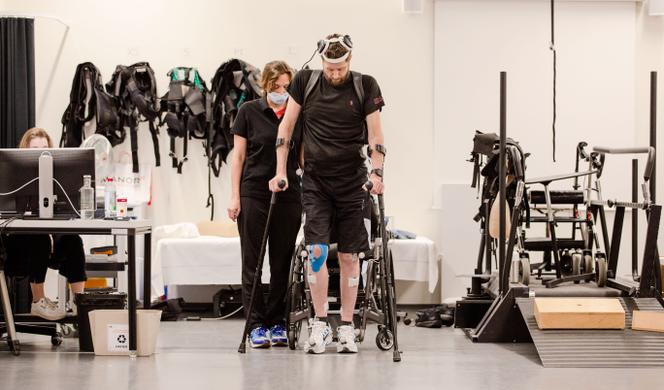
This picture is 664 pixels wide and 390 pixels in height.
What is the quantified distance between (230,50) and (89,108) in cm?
132

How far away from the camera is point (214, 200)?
324 inches

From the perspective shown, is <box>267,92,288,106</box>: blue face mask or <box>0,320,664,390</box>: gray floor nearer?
<box>0,320,664,390</box>: gray floor

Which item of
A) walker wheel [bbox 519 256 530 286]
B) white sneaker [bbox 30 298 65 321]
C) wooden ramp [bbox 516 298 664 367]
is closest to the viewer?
wooden ramp [bbox 516 298 664 367]

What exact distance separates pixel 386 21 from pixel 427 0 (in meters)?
0.40

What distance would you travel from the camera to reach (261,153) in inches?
211

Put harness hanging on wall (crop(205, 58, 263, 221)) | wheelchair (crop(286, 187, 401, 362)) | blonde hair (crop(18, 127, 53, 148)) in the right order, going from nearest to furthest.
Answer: wheelchair (crop(286, 187, 401, 362))
blonde hair (crop(18, 127, 53, 148))
harness hanging on wall (crop(205, 58, 263, 221))

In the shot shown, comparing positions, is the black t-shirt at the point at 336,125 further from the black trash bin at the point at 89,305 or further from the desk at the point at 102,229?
the black trash bin at the point at 89,305

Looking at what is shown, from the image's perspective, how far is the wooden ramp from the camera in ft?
15.7

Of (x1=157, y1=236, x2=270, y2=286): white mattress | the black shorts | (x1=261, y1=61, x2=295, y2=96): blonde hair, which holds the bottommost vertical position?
(x1=157, y1=236, x2=270, y2=286): white mattress

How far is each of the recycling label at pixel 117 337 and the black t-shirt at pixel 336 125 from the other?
1365 mm

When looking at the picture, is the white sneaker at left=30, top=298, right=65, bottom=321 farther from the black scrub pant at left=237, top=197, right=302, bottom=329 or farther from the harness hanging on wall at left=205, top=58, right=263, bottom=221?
the harness hanging on wall at left=205, top=58, right=263, bottom=221

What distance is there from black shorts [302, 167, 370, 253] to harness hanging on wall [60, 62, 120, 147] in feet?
11.4

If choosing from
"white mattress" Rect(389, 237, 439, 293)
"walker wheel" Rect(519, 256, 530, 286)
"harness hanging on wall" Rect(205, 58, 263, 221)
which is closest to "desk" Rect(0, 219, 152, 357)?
"walker wheel" Rect(519, 256, 530, 286)

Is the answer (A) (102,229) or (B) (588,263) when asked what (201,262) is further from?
(B) (588,263)
